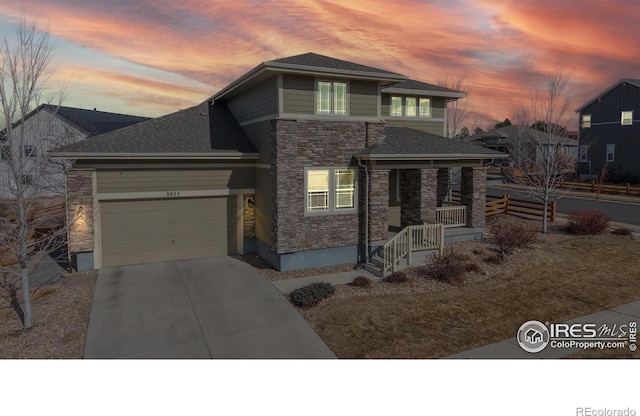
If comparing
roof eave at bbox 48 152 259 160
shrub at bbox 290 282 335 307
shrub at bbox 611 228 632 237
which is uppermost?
roof eave at bbox 48 152 259 160

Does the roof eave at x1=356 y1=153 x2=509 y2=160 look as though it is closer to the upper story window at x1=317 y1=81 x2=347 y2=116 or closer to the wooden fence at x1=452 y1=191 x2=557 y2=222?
the upper story window at x1=317 y1=81 x2=347 y2=116

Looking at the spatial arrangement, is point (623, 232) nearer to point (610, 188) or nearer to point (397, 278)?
point (397, 278)

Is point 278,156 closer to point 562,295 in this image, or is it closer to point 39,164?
point 39,164

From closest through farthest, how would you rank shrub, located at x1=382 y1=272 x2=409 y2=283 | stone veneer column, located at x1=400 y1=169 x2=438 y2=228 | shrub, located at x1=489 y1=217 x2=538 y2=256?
shrub, located at x1=382 y1=272 x2=409 y2=283 → shrub, located at x1=489 y1=217 x2=538 y2=256 → stone veneer column, located at x1=400 y1=169 x2=438 y2=228

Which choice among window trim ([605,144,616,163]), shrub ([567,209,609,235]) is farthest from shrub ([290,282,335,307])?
window trim ([605,144,616,163])

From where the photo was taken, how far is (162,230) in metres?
15.3

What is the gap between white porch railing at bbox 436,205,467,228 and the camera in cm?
1814

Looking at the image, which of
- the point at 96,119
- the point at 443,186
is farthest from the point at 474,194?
the point at 96,119

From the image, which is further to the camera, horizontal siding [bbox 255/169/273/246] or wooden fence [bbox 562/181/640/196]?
wooden fence [bbox 562/181/640/196]

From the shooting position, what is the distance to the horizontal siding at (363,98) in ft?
48.5

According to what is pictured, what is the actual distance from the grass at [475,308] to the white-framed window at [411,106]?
8.85 m

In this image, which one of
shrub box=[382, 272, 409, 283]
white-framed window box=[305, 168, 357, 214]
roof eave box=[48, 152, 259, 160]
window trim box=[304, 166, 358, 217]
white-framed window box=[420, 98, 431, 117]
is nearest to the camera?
shrub box=[382, 272, 409, 283]

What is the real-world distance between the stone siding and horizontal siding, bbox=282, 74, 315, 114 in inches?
16.5

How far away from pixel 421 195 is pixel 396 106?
5265mm
